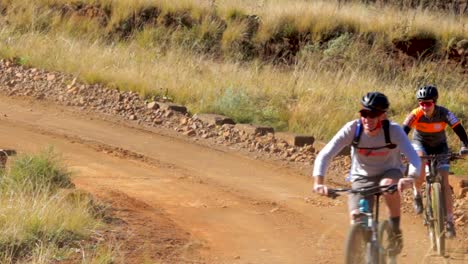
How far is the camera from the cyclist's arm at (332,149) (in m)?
7.14

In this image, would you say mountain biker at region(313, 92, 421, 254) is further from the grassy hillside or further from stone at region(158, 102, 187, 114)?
stone at region(158, 102, 187, 114)

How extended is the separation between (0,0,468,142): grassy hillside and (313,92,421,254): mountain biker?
22.3 ft

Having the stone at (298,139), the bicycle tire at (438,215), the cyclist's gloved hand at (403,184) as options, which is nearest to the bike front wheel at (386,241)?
the cyclist's gloved hand at (403,184)

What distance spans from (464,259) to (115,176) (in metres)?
4.22

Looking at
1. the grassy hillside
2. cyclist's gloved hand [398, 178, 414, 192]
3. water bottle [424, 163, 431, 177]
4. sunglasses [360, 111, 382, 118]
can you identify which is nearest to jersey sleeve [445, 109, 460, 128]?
water bottle [424, 163, 431, 177]

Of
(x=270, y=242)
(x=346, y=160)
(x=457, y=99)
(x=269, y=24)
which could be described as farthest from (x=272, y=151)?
(x=269, y=24)

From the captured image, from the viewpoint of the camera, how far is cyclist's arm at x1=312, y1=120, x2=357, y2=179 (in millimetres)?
7137

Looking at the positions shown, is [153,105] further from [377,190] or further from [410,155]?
[377,190]

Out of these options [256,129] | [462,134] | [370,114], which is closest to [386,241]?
[370,114]

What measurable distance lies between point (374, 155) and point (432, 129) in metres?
2.39

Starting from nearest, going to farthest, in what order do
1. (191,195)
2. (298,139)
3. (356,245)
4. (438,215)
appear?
1. (356,245)
2. (438,215)
3. (191,195)
4. (298,139)

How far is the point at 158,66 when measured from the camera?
57.2 ft

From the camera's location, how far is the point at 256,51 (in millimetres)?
22250

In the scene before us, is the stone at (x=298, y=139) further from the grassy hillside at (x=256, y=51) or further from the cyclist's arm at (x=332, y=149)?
the cyclist's arm at (x=332, y=149)
